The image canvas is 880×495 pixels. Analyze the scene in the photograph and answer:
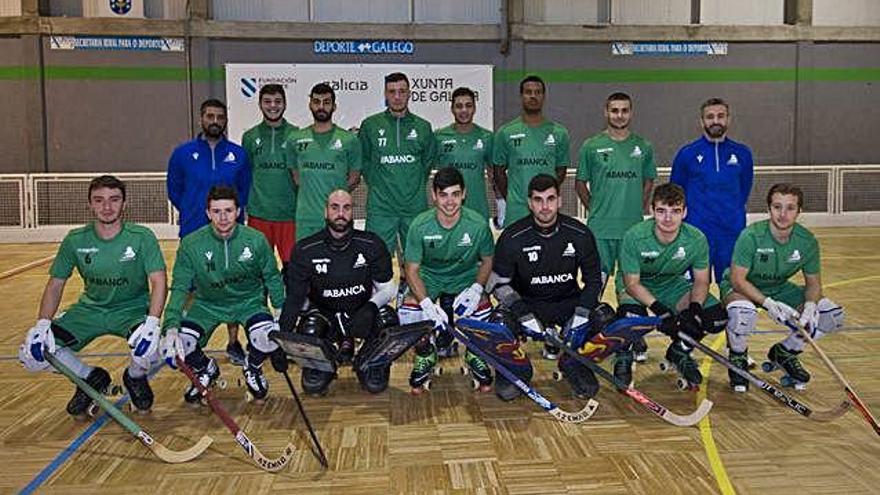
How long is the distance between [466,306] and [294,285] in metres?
1.01

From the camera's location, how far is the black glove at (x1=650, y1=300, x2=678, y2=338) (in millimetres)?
4824

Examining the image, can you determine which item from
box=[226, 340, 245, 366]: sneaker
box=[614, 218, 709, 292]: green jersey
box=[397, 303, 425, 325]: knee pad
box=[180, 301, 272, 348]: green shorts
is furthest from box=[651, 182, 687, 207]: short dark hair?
box=[226, 340, 245, 366]: sneaker

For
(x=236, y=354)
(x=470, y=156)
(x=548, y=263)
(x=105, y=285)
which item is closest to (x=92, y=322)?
(x=105, y=285)

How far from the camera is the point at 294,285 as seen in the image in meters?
5.05

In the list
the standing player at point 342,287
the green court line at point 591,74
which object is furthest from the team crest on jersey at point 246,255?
the green court line at point 591,74

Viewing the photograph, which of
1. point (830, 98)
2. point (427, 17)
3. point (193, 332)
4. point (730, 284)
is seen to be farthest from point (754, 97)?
point (193, 332)

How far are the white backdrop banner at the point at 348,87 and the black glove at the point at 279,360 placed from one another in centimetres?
960

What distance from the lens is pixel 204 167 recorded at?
6199mm

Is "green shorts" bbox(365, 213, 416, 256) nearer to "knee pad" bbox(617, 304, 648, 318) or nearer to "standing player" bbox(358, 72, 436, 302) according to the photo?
"standing player" bbox(358, 72, 436, 302)

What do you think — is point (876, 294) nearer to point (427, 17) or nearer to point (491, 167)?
point (491, 167)

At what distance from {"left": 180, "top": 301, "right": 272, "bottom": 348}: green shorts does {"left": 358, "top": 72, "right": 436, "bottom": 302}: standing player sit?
160cm

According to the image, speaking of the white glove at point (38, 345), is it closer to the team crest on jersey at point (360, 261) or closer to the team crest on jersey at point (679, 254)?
the team crest on jersey at point (360, 261)

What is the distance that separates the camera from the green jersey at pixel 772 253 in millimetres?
5066

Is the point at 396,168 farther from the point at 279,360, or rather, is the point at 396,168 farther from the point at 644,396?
the point at 644,396
